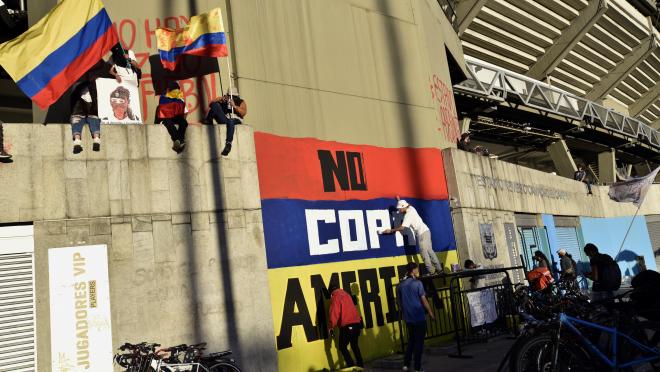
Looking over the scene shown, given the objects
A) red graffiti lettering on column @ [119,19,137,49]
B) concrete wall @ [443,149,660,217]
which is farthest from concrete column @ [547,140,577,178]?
red graffiti lettering on column @ [119,19,137,49]

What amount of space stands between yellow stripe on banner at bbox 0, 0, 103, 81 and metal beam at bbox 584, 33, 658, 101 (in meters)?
35.8

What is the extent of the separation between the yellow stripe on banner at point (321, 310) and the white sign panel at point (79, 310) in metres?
3.13

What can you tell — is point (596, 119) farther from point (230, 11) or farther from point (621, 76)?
point (230, 11)

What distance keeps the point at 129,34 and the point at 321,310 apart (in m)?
7.12

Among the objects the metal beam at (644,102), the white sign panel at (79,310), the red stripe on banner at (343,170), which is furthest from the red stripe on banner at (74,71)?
the metal beam at (644,102)

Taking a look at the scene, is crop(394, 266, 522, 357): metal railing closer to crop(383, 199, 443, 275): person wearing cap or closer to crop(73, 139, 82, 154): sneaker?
crop(383, 199, 443, 275): person wearing cap

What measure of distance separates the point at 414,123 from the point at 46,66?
9189 millimetres

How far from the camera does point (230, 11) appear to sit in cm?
1179

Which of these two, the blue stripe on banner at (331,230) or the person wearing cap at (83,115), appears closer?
the person wearing cap at (83,115)

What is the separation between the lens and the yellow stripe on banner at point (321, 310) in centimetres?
1036

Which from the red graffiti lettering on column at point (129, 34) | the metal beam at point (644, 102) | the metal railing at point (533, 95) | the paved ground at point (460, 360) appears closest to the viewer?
the paved ground at point (460, 360)

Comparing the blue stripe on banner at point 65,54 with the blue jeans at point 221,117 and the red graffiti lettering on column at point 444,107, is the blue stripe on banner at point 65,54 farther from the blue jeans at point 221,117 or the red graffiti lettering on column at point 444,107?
the red graffiti lettering on column at point 444,107

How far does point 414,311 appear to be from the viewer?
30.3 ft

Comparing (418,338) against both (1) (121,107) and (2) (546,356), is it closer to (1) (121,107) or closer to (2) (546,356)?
(2) (546,356)
